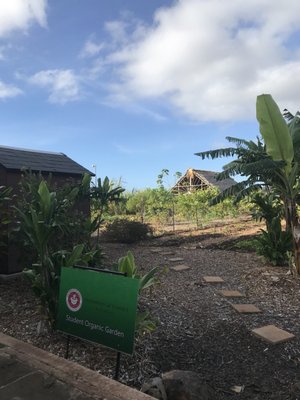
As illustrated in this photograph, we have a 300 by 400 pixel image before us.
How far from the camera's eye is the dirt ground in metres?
3.48

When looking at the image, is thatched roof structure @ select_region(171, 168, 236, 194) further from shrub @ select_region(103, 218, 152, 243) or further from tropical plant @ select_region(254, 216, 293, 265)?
tropical plant @ select_region(254, 216, 293, 265)

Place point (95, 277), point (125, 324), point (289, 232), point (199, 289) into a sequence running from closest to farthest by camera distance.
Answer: point (125, 324), point (95, 277), point (199, 289), point (289, 232)

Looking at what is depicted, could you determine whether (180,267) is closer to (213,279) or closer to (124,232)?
(213,279)

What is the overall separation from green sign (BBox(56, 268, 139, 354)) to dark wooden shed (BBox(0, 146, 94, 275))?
3115 millimetres

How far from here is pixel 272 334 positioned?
14.2 feet

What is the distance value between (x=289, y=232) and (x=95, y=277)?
5.75m

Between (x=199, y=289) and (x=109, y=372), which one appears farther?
(x=199, y=289)

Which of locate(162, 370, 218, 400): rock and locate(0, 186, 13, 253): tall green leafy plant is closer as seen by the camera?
locate(162, 370, 218, 400): rock

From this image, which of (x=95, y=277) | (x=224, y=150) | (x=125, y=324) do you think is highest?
(x=224, y=150)

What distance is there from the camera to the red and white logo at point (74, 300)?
3.45 m

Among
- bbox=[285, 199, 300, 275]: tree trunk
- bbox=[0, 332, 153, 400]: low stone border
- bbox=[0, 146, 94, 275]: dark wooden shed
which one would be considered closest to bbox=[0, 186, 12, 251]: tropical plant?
bbox=[0, 146, 94, 275]: dark wooden shed

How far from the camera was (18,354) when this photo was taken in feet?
12.0

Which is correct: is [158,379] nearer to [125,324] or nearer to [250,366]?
[125,324]

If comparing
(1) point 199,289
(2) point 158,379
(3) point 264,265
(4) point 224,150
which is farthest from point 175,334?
(4) point 224,150
